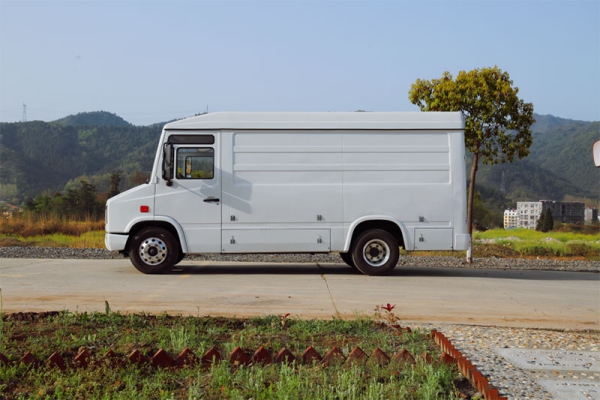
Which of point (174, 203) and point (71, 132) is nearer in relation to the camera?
point (174, 203)

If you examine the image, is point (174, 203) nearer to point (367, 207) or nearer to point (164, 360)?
point (367, 207)

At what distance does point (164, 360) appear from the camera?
468 cm

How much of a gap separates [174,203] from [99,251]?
6.93m

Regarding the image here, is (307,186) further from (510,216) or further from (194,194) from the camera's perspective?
(510,216)

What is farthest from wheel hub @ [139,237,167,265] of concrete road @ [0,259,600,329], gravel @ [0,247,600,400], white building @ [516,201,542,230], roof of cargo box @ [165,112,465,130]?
white building @ [516,201,542,230]

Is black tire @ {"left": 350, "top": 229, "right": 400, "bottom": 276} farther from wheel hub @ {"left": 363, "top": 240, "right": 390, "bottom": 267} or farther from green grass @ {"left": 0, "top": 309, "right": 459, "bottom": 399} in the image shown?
green grass @ {"left": 0, "top": 309, "right": 459, "bottom": 399}

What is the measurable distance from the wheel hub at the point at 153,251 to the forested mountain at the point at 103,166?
183 ft

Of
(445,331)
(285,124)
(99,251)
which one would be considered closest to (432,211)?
(285,124)

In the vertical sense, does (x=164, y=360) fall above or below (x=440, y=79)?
below

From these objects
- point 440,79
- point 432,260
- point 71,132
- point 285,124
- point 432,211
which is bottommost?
point 432,260

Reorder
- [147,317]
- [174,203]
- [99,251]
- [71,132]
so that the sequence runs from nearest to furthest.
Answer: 1. [147,317]
2. [174,203]
3. [99,251]
4. [71,132]

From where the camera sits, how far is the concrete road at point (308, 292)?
26.4 feet

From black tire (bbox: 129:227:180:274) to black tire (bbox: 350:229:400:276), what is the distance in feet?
10.4

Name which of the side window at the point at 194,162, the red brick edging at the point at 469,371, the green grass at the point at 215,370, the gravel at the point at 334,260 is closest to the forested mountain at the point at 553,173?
the gravel at the point at 334,260
